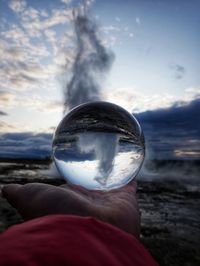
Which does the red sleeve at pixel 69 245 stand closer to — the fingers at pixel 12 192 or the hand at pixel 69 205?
the hand at pixel 69 205

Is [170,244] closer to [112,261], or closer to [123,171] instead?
[123,171]

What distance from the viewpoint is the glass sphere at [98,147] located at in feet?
8.47

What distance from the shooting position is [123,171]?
A: 8.95ft

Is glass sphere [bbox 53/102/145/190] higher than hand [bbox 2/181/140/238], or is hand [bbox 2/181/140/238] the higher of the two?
glass sphere [bbox 53/102/145/190]

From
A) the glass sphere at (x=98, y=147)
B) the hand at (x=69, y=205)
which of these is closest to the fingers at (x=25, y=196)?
the hand at (x=69, y=205)

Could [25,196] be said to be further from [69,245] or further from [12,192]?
[69,245]

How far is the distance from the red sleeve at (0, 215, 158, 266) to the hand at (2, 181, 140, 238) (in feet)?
2.16

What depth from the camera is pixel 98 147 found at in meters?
2.58

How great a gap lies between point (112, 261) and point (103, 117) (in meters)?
2.02

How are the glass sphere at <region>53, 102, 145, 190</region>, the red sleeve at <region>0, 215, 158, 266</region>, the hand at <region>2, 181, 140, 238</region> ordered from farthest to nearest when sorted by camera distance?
the glass sphere at <region>53, 102, 145, 190</region>
the hand at <region>2, 181, 140, 238</region>
the red sleeve at <region>0, 215, 158, 266</region>

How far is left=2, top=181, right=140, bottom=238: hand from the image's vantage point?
153 centimetres

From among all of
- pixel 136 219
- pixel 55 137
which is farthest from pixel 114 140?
pixel 136 219

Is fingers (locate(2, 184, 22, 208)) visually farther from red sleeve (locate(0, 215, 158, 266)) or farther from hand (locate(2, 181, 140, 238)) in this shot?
red sleeve (locate(0, 215, 158, 266))

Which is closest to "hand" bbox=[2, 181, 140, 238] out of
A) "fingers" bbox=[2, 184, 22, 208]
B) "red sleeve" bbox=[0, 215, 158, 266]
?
"fingers" bbox=[2, 184, 22, 208]
